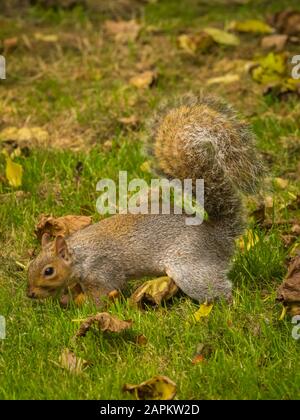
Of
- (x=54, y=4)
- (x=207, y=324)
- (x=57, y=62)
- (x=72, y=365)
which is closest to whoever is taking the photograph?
(x=72, y=365)

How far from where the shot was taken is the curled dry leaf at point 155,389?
318 centimetres

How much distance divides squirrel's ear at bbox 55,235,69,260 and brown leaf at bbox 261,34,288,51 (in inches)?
114

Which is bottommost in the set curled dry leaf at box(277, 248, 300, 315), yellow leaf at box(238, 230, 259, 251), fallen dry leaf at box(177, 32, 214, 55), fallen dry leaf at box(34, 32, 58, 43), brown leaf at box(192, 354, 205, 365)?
brown leaf at box(192, 354, 205, 365)

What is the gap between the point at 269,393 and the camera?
3.17 metres

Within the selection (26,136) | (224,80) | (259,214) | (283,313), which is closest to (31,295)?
(283,313)

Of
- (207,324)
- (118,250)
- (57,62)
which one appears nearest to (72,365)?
(207,324)

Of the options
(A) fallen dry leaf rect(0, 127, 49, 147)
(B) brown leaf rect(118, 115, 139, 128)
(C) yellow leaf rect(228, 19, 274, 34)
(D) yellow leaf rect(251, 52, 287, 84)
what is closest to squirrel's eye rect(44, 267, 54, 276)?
(A) fallen dry leaf rect(0, 127, 49, 147)

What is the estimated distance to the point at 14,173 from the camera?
4855 mm

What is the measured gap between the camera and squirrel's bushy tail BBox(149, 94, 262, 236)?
4.02m

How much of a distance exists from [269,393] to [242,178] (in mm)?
1211

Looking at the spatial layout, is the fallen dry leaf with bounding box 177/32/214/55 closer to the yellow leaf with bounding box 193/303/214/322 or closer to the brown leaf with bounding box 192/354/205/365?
the yellow leaf with bounding box 193/303/214/322
